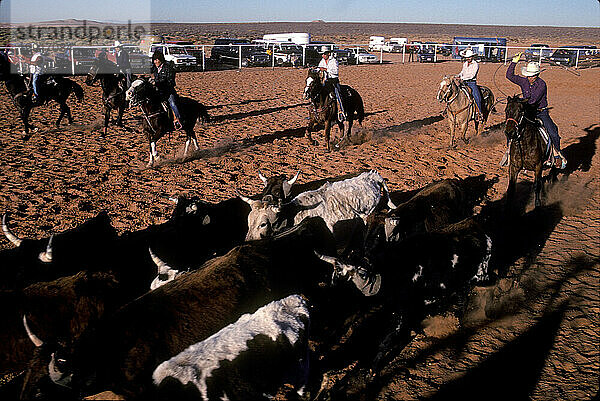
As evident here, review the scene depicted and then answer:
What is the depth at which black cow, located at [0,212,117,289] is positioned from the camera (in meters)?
4.55

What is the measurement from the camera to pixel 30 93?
13.2 m

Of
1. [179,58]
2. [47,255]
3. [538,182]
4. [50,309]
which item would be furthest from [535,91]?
[179,58]

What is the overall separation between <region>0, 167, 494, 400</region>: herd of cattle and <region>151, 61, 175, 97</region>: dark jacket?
5.29 metres

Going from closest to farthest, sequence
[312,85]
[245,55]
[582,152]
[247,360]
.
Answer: [247,360] < [312,85] < [582,152] < [245,55]

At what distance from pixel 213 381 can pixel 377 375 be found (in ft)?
6.02

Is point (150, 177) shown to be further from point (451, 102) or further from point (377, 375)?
point (451, 102)

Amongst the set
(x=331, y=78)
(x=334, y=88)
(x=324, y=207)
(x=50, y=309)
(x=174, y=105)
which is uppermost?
(x=331, y=78)

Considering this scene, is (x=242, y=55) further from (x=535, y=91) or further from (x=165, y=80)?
(x=535, y=91)

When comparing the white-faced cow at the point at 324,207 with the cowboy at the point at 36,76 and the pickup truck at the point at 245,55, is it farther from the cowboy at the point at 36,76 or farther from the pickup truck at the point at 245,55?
the pickup truck at the point at 245,55

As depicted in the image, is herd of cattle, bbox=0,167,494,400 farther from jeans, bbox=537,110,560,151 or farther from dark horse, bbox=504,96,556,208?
jeans, bbox=537,110,560,151

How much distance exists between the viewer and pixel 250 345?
3281 millimetres

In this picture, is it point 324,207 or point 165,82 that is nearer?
point 324,207

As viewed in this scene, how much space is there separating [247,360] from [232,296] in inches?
29.4

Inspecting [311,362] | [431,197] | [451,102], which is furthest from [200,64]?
[311,362]
